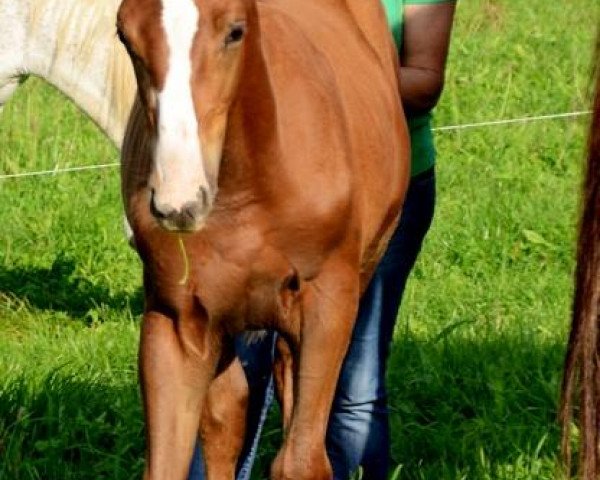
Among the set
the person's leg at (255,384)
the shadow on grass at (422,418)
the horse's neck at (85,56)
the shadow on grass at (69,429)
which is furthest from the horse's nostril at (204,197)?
the horse's neck at (85,56)

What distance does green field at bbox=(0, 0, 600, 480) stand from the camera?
Result: 16.9ft

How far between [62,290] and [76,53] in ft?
4.40

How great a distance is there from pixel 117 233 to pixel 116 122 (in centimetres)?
155

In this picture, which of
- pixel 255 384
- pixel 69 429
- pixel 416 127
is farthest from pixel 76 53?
pixel 255 384

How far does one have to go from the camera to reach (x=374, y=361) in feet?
15.3

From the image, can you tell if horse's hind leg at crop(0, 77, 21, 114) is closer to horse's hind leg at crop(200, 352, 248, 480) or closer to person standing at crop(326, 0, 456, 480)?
person standing at crop(326, 0, 456, 480)

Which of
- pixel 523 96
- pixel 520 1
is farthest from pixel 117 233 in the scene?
pixel 520 1

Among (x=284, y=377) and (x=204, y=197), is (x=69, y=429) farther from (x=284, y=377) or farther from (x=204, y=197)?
(x=204, y=197)

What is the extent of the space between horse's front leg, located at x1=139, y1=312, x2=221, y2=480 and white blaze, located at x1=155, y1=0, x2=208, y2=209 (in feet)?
1.80

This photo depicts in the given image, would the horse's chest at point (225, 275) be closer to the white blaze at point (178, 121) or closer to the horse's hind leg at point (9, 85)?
the white blaze at point (178, 121)

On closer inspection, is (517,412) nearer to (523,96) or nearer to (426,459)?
(426,459)

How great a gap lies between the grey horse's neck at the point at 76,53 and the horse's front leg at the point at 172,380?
2.61m

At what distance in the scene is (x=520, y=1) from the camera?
39.7 feet

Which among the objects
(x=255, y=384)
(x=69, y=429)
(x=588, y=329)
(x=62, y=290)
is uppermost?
(x=588, y=329)
